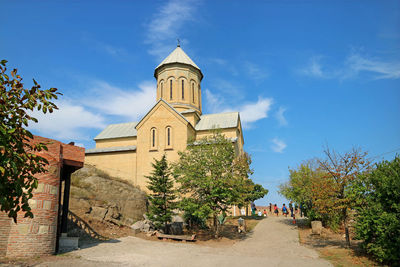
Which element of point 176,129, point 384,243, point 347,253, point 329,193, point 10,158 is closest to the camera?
point 10,158

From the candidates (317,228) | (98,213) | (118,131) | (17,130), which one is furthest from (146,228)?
(118,131)

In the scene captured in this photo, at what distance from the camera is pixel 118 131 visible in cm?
3428

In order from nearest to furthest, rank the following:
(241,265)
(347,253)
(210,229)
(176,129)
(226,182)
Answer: (241,265), (347,253), (226,182), (210,229), (176,129)

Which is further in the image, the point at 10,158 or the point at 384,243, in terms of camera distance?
the point at 384,243

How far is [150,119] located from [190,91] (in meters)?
6.34

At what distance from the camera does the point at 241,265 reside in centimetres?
1111

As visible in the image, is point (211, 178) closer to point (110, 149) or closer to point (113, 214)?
point (113, 214)

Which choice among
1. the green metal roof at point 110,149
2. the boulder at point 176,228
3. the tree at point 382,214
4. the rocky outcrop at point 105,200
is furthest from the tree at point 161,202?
the green metal roof at point 110,149

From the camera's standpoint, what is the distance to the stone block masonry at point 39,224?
33.4 feet

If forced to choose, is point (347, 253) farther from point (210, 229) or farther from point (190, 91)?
point (190, 91)

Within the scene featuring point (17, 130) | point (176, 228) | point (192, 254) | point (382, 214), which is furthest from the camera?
point (176, 228)

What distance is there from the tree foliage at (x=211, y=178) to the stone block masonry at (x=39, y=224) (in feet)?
25.5

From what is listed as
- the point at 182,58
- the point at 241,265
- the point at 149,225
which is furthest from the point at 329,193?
the point at 182,58

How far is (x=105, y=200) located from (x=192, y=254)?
9370 mm
